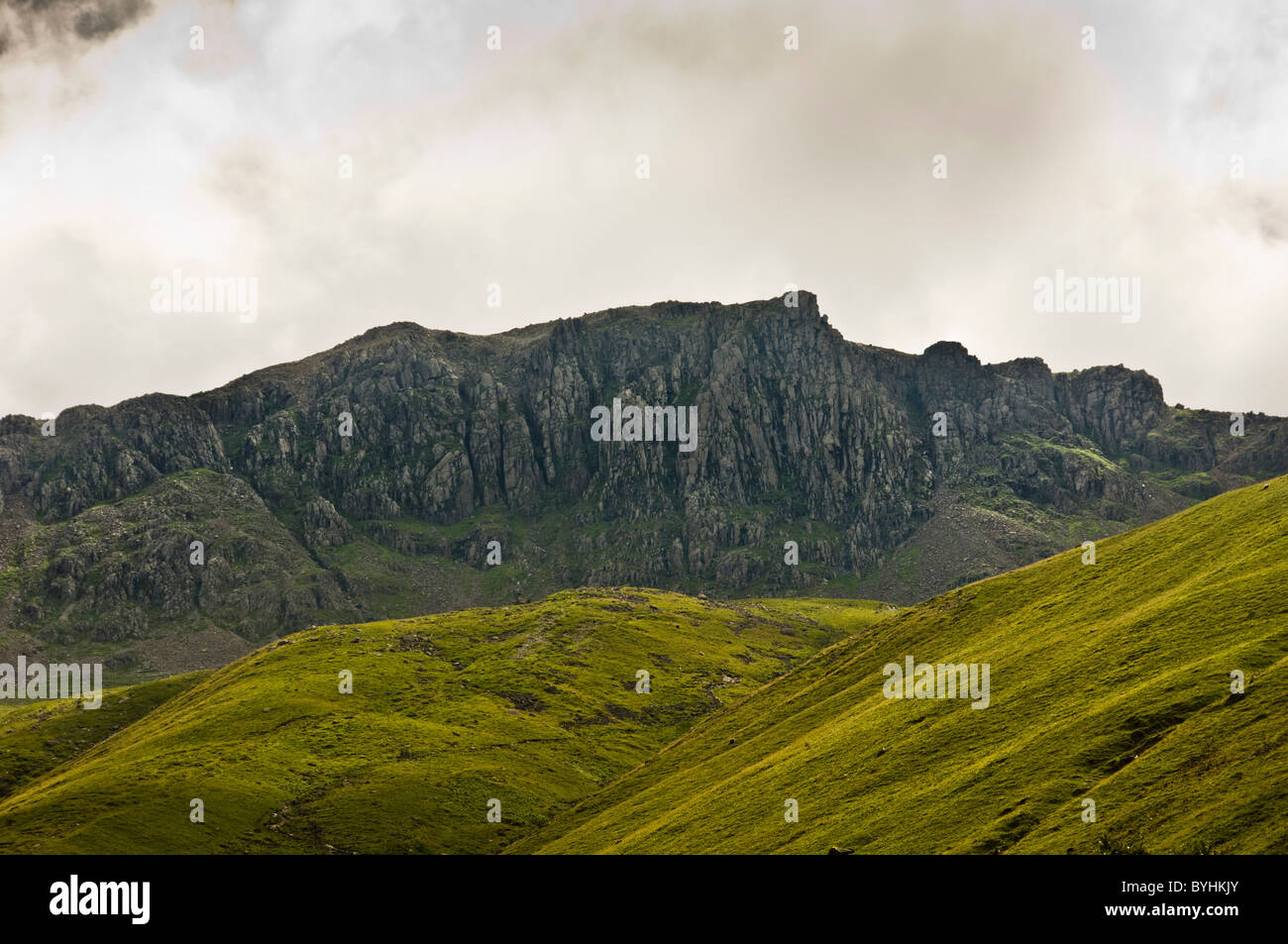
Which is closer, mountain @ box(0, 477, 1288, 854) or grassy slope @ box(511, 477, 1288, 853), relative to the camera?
grassy slope @ box(511, 477, 1288, 853)

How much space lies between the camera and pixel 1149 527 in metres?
151

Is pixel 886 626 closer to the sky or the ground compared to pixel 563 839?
closer to the sky

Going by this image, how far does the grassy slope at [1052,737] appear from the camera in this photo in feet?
191

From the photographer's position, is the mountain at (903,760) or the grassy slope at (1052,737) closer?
the grassy slope at (1052,737)

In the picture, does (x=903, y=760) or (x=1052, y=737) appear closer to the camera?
(x=1052, y=737)

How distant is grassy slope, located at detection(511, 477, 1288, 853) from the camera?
191ft

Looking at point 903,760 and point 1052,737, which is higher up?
point 1052,737

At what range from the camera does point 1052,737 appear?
75.6m
